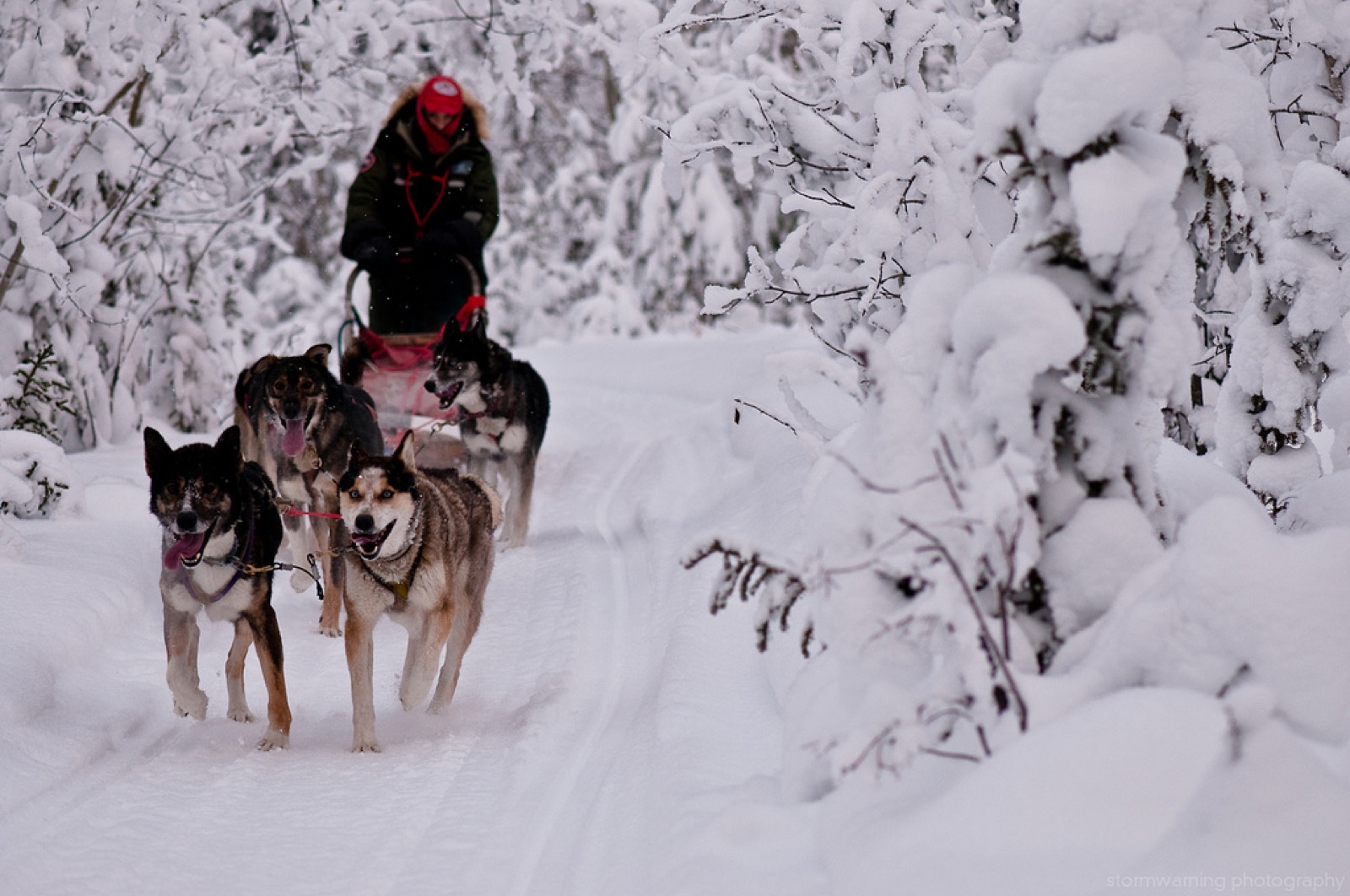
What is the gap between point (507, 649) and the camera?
17.4 feet

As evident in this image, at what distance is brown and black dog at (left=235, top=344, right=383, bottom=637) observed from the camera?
19.7 ft

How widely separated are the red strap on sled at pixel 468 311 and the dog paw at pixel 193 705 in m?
3.33

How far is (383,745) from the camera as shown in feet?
14.1

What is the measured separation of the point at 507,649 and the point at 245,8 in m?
6.21

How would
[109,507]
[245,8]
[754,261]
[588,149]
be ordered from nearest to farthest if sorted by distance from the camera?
[754,261], [109,507], [245,8], [588,149]

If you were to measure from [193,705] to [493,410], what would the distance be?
328cm

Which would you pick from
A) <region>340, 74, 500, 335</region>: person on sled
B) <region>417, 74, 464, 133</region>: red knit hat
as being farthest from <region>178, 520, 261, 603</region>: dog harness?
<region>417, 74, 464, 133</region>: red knit hat

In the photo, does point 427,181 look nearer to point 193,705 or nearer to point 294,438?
point 294,438

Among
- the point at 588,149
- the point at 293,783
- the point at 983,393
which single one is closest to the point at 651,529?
the point at 293,783

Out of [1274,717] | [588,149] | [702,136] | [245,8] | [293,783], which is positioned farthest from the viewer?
[588,149]

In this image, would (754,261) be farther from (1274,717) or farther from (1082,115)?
(1274,717)

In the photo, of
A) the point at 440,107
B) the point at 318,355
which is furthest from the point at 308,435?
the point at 440,107

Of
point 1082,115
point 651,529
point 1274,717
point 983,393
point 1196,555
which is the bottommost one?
point 651,529

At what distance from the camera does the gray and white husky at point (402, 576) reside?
4285 millimetres
